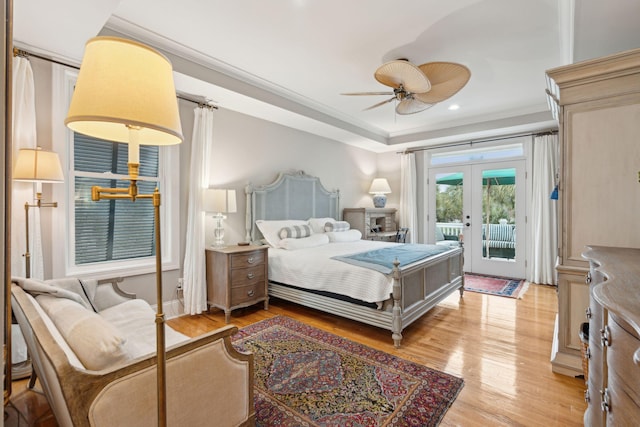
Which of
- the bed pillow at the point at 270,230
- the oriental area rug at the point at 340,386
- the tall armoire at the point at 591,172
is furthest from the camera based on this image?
the bed pillow at the point at 270,230

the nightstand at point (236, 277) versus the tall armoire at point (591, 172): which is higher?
the tall armoire at point (591, 172)

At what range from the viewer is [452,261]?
12.6 ft

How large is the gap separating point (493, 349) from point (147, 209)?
3.77 meters

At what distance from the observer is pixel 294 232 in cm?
414

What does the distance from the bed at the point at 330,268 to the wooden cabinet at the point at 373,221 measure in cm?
67

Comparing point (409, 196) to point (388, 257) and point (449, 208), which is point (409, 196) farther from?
point (388, 257)

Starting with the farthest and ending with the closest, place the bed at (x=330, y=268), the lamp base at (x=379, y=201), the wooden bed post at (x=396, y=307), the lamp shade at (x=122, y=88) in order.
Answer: the lamp base at (x=379, y=201) < the bed at (x=330, y=268) < the wooden bed post at (x=396, y=307) < the lamp shade at (x=122, y=88)

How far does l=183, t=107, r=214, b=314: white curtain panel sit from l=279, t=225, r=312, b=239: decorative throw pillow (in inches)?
41.4

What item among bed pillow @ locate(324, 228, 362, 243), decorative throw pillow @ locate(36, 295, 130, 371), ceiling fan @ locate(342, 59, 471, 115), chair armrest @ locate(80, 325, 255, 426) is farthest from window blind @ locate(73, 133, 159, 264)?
ceiling fan @ locate(342, 59, 471, 115)

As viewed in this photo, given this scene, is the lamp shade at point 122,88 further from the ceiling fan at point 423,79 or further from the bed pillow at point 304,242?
the bed pillow at point 304,242

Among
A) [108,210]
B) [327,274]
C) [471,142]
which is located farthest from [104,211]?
[471,142]

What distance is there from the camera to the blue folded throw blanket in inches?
112

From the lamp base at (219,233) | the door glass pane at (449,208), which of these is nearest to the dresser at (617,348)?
the lamp base at (219,233)

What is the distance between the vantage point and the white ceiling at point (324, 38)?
2191 mm
